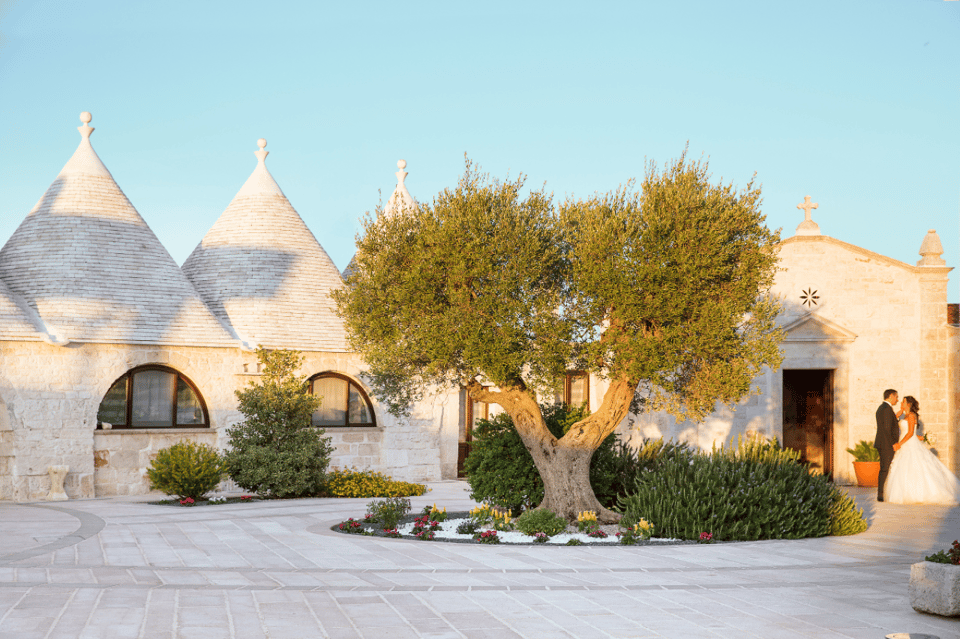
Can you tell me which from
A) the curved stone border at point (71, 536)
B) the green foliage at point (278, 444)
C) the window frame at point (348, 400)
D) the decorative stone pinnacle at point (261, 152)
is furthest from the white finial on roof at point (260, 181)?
the curved stone border at point (71, 536)

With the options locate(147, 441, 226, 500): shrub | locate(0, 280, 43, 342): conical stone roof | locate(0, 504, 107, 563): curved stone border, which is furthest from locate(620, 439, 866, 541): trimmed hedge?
locate(0, 280, 43, 342): conical stone roof

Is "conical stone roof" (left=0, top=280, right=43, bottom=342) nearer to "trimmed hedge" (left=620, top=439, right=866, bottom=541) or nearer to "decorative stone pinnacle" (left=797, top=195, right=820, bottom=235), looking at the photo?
"trimmed hedge" (left=620, top=439, right=866, bottom=541)

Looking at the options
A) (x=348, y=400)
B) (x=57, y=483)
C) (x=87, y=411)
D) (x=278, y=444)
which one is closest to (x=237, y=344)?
(x=278, y=444)

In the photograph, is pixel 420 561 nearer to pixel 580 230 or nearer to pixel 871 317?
pixel 580 230

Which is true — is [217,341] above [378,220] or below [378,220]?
below

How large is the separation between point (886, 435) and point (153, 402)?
46.1 ft

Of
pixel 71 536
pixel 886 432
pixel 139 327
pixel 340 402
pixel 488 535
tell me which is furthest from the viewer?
pixel 340 402

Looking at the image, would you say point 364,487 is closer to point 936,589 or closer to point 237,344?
point 237,344

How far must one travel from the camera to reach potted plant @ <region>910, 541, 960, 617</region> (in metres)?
6.55

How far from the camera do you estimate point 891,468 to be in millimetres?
15812

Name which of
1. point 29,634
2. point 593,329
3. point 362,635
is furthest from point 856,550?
point 29,634

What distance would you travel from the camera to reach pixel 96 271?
1827 cm

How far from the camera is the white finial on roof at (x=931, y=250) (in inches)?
764

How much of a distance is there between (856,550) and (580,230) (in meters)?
4.84
